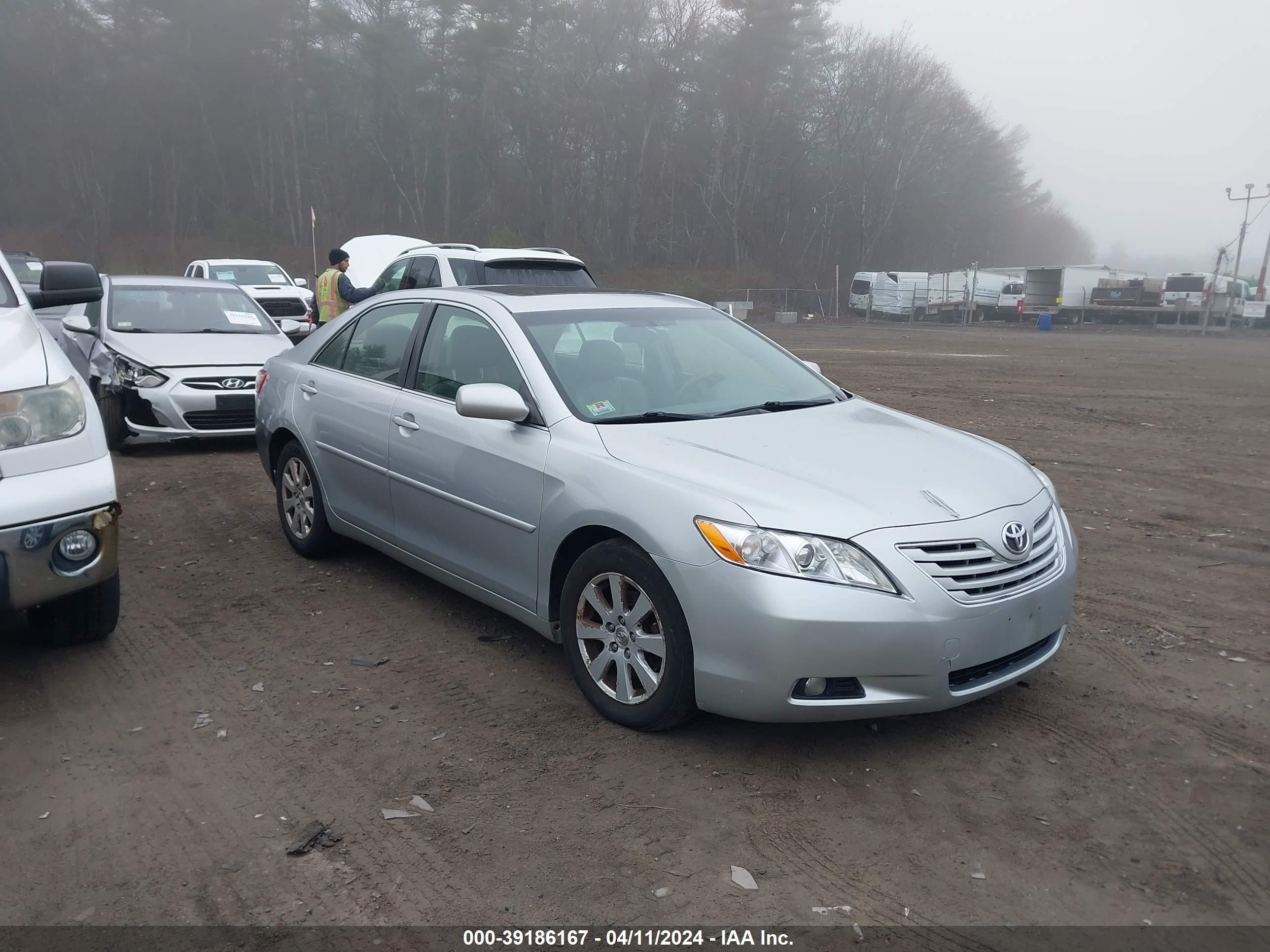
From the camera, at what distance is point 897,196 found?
62.0 metres

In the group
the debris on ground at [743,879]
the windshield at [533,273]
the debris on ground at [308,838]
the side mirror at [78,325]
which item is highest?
the windshield at [533,273]

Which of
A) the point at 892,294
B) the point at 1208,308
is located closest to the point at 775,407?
the point at 1208,308

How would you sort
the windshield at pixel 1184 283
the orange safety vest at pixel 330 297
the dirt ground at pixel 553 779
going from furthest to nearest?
1. the windshield at pixel 1184 283
2. the orange safety vest at pixel 330 297
3. the dirt ground at pixel 553 779

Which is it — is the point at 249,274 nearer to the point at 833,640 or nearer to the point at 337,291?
the point at 337,291

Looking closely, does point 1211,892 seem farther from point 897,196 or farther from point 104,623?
point 897,196

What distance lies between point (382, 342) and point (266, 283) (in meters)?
16.1

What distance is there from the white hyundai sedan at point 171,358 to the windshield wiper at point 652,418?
18.3ft

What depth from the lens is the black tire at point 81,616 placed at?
4410 mm

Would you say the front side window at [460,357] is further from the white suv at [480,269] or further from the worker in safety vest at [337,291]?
the worker in safety vest at [337,291]

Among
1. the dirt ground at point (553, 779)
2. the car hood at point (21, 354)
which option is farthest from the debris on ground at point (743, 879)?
the car hood at point (21, 354)

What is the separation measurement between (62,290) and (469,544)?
8.89 feet

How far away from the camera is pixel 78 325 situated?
9539mm

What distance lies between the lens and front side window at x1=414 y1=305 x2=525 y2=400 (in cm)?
455

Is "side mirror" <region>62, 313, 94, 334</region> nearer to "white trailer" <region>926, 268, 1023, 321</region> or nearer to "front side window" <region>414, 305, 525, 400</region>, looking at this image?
"front side window" <region>414, 305, 525, 400</region>
